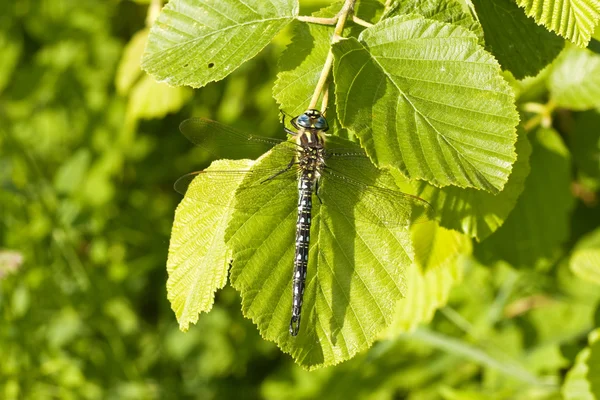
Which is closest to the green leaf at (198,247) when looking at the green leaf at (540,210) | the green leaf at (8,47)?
the green leaf at (540,210)

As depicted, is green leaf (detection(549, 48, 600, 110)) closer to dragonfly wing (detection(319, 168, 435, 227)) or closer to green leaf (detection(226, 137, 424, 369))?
dragonfly wing (detection(319, 168, 435, 227))

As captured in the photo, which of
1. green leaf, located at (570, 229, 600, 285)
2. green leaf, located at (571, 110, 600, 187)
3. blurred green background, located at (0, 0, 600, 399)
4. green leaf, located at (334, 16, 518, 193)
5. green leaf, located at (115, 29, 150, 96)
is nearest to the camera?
green leaf, located at (334, 16, 518, 193)

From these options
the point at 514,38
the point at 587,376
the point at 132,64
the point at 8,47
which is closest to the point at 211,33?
the point at 514,38

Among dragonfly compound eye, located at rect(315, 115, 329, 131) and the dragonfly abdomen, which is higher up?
dragonfly compound eye, located at rect(315, 115, 329, 131)

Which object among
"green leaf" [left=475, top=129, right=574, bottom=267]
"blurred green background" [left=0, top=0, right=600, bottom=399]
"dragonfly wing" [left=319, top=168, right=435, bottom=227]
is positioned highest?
"dragonfly wing" [left=319, top=168, right=435, bottom=227]

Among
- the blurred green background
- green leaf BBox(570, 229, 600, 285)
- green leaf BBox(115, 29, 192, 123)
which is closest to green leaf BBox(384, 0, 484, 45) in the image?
green leaf BBox(570, 229, 600, 285)

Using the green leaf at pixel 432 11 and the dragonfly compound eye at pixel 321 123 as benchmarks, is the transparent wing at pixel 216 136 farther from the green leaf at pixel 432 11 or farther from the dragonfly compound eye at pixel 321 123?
the green leaf at pixel 432 11

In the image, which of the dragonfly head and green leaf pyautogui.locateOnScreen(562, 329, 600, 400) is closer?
the dragonfly head
